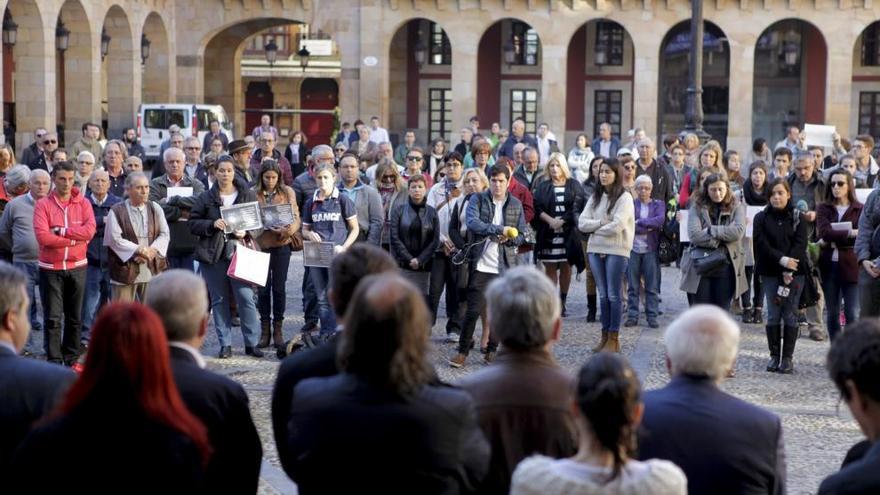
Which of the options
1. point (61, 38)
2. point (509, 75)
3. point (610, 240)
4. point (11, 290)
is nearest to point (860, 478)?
point (11, 290)

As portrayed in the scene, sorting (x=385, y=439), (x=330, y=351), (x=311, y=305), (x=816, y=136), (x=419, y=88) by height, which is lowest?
(x=311, y=305)

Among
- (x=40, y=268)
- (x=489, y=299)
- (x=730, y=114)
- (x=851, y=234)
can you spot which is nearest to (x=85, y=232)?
(x=40, y=268)

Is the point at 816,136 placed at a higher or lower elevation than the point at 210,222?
higher

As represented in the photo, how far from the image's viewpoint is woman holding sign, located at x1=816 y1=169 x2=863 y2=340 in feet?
37.9

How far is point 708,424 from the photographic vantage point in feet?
15.2

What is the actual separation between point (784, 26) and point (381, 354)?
1524 inches

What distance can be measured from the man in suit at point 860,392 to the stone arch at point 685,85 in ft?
123

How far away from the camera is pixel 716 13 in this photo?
125 feet

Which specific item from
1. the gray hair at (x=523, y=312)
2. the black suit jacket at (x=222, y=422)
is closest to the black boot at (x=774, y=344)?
the gray hair at (x=523, y=312)

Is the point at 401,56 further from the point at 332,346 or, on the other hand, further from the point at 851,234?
the point at 332,346

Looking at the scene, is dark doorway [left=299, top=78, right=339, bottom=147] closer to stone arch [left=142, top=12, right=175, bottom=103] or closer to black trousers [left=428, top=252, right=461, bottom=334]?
stone arch [left=142, top=12, right=175, bottom=103]

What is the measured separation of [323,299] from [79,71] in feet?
79.5

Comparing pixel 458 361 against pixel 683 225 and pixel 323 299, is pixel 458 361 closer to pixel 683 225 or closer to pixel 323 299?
pixel 323 299

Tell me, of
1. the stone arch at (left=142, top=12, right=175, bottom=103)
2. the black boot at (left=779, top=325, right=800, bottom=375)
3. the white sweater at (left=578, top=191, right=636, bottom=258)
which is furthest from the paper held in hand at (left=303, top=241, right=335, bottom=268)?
the stone arch at (left=142, top=12, right=175, bottom=103)
